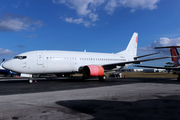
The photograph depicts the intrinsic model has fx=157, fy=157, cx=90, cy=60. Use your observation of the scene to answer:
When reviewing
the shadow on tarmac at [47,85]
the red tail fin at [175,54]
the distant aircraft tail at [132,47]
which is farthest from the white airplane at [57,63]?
the red tail fin at [175,54]

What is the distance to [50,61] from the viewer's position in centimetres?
1962

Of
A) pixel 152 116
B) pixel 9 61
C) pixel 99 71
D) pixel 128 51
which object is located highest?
pixel 128 51

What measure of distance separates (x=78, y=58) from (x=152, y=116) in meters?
18.1

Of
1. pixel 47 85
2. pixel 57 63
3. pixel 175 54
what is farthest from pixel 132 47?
pixel 47 85

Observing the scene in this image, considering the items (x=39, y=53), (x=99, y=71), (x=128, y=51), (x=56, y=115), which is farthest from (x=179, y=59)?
(x=56, y=115)

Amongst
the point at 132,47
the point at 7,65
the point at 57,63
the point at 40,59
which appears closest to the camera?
the point at 7,65

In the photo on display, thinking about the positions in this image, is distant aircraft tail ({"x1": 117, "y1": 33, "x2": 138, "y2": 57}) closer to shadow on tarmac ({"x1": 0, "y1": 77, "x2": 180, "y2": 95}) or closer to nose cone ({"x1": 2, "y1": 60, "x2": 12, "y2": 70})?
shadow on tarmac ({"x1": 0, "y1": 77, "x2": 180, "y2": 95})

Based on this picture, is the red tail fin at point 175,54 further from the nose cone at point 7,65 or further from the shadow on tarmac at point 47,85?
the nose cone at point 7,65

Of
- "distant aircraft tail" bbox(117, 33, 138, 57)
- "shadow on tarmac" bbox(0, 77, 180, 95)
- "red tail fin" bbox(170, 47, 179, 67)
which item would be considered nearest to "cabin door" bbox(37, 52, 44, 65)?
"shadow on tarmac" bbox(0, 77, 180, 95)

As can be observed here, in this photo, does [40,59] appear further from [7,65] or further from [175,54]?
[175,54]

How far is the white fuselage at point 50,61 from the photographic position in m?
17.8

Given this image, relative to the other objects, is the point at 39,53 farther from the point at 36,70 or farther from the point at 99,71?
the point at 99,71

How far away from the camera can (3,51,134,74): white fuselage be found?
17750 millimetres

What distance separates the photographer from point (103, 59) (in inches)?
990
